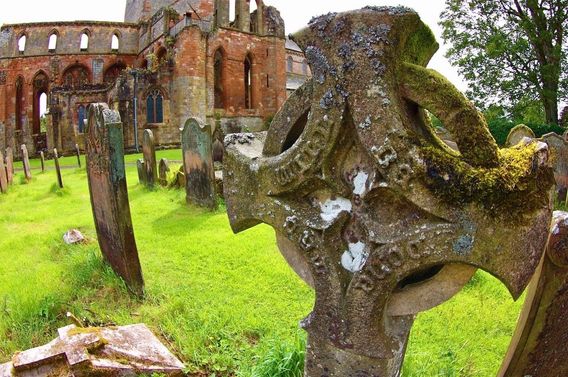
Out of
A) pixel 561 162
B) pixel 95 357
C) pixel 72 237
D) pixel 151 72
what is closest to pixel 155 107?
pixel 151 72

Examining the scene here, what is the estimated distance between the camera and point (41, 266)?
6102 mm

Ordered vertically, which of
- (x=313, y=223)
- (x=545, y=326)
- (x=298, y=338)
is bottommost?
(x=298, y=338)

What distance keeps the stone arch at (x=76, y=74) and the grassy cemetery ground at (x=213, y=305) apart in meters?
33.9

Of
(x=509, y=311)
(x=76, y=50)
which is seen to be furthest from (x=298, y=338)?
(x=76, y=50)

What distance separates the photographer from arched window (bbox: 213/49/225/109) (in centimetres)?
3086

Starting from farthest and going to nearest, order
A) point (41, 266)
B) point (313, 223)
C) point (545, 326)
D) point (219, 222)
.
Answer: point (219, 222) → point (41, 266) → point (313, 223) → point (545, 326)

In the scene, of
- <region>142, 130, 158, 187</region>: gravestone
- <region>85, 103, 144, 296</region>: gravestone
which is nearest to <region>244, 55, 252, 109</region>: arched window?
<region>142, 130, 158, 187</region>: gravestone

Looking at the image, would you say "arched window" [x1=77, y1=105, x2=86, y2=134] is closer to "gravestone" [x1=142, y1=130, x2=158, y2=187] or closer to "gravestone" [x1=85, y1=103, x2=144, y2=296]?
"gravestone" [x1=142, y1=130, x2=158, y2=187]

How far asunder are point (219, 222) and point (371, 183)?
656 centimetres

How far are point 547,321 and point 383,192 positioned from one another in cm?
90

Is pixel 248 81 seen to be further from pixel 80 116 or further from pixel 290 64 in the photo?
pixel 290 64

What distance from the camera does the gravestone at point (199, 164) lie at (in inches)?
372

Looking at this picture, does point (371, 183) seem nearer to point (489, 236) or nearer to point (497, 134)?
point (489, 236)

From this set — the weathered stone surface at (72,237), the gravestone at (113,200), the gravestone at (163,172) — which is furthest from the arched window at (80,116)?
the gravestone at (113,200)
